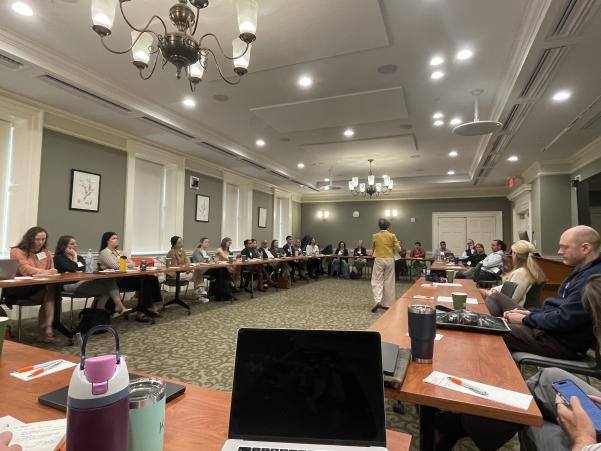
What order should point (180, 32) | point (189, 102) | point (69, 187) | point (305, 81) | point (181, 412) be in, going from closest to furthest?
1. point (181, 412)
2. point (180, 32)
3. point (305, 81)
4. point (189, 102)
5. point (69, 187)

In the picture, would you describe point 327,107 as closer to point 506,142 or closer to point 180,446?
point 506,142

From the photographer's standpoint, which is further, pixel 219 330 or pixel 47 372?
pixel 219 330

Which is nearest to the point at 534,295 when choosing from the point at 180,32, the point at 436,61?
the point at 436,61

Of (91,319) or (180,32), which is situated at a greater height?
(180,32)

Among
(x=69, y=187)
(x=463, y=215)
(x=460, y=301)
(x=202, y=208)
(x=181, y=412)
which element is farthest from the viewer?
(x=463, y=215)

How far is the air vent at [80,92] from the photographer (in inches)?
146

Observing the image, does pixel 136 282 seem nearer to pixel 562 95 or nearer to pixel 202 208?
pixel 202 208

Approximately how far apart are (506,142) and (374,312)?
3.78m

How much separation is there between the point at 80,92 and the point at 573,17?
5.03m

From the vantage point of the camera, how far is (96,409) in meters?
0.54

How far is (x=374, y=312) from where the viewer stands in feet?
16.6

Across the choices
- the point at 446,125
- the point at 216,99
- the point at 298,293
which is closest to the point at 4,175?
the point at 216,99

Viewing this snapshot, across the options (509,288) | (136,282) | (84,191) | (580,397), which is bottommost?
(136,282)

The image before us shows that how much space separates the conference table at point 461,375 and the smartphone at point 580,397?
144mm
